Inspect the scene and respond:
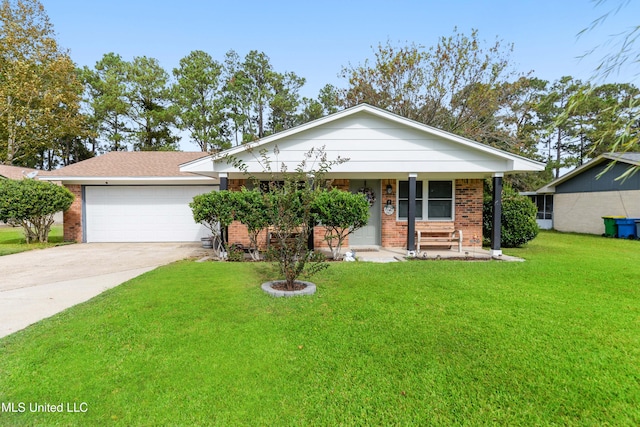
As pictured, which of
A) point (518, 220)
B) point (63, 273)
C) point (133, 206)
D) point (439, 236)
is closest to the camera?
point (63, 273)

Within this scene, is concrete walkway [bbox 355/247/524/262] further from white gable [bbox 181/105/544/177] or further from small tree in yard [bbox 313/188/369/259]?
white gable [bbox 181/105/544/177]

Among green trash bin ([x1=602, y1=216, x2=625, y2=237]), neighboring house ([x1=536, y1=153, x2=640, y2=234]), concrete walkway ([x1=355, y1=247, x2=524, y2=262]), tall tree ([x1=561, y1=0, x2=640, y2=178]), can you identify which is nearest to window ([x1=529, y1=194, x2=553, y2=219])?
neighboring house ([x1=536, y1=153, x2=640, y2=234])

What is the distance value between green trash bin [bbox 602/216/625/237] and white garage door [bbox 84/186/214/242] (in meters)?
17.7

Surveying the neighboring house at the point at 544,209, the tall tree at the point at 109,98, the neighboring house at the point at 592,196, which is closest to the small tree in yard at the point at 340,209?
the neighboring house at the point at 592,196

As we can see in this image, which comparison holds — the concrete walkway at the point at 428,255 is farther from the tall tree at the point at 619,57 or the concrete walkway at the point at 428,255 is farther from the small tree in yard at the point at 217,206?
the tall tree at the point at 619,57

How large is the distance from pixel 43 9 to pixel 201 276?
2940 centimetres

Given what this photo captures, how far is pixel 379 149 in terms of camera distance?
8719 mm

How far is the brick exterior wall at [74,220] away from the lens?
12508mm

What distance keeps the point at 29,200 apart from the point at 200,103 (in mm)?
18590

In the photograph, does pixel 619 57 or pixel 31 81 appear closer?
pixel 619 57

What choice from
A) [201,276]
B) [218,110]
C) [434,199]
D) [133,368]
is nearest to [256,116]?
[218,110]

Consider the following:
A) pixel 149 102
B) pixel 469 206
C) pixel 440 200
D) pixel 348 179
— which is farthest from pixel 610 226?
pixel 149 102

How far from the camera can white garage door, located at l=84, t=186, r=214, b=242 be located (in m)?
12.8

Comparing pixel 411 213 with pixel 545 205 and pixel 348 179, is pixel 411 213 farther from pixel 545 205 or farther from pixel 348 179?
pixel 545 205
